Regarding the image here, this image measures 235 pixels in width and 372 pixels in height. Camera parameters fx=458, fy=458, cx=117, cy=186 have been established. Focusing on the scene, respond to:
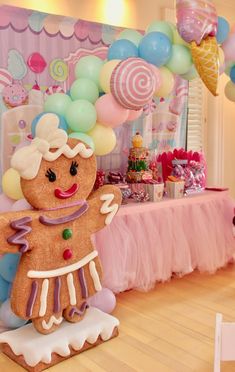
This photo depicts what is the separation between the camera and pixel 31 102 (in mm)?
2936

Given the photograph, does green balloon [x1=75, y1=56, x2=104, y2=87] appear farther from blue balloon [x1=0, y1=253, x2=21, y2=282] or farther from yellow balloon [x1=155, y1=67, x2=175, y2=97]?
blue balloon [x1=0, y1=253, x2=21, y2=282]

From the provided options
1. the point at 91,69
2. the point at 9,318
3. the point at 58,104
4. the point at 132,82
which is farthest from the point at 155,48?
the point at 9,318

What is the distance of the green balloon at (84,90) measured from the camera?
2.50 metres

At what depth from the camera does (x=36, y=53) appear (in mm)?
2938

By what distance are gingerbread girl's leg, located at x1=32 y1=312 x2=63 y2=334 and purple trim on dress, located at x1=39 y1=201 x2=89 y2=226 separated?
17.5 inches

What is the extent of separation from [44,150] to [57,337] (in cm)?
89

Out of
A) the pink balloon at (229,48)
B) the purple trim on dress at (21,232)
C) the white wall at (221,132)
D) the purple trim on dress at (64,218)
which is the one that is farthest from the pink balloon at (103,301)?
the white wall at (221,132)

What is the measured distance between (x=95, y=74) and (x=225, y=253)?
177 cm

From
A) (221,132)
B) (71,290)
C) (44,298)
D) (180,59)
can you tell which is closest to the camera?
(44,298)

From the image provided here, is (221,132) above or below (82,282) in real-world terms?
above

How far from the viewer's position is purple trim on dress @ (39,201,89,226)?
2.12m

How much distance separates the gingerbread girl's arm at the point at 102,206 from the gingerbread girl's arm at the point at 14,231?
364 millimetres

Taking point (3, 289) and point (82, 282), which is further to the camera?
point (3, 289)

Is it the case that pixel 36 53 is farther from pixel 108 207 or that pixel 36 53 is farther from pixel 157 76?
pixel 108 207
